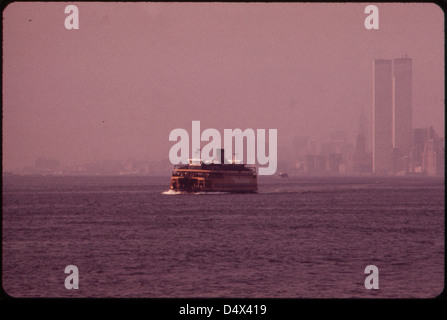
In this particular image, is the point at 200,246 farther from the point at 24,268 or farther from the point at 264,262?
the point at 24,268

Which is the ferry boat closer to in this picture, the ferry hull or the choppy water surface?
the ferry hull

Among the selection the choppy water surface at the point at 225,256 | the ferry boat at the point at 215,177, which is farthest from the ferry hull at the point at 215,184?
the choppy water surface at the point at 225,256

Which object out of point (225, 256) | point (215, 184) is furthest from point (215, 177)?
point (225, 256)

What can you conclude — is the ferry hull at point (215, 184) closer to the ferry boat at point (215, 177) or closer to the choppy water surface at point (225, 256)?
the ferry boat at point (215, 177)

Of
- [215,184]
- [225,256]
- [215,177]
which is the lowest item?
[225,256]

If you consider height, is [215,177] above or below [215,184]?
above

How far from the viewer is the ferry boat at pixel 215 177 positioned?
106 meters

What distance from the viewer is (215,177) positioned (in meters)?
106

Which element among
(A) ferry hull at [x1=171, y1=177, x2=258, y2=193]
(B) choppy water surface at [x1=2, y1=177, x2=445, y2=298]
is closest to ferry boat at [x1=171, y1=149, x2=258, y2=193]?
(A) ferry hull at [x1=171, y1=177, x2=258, y2=193]

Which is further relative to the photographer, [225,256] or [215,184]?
[215,184]

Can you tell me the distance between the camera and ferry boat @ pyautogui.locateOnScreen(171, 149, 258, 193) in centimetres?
10625

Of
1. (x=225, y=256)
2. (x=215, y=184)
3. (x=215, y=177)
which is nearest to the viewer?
(x=225, y=256)

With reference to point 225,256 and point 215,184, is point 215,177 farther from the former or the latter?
point 225,256
